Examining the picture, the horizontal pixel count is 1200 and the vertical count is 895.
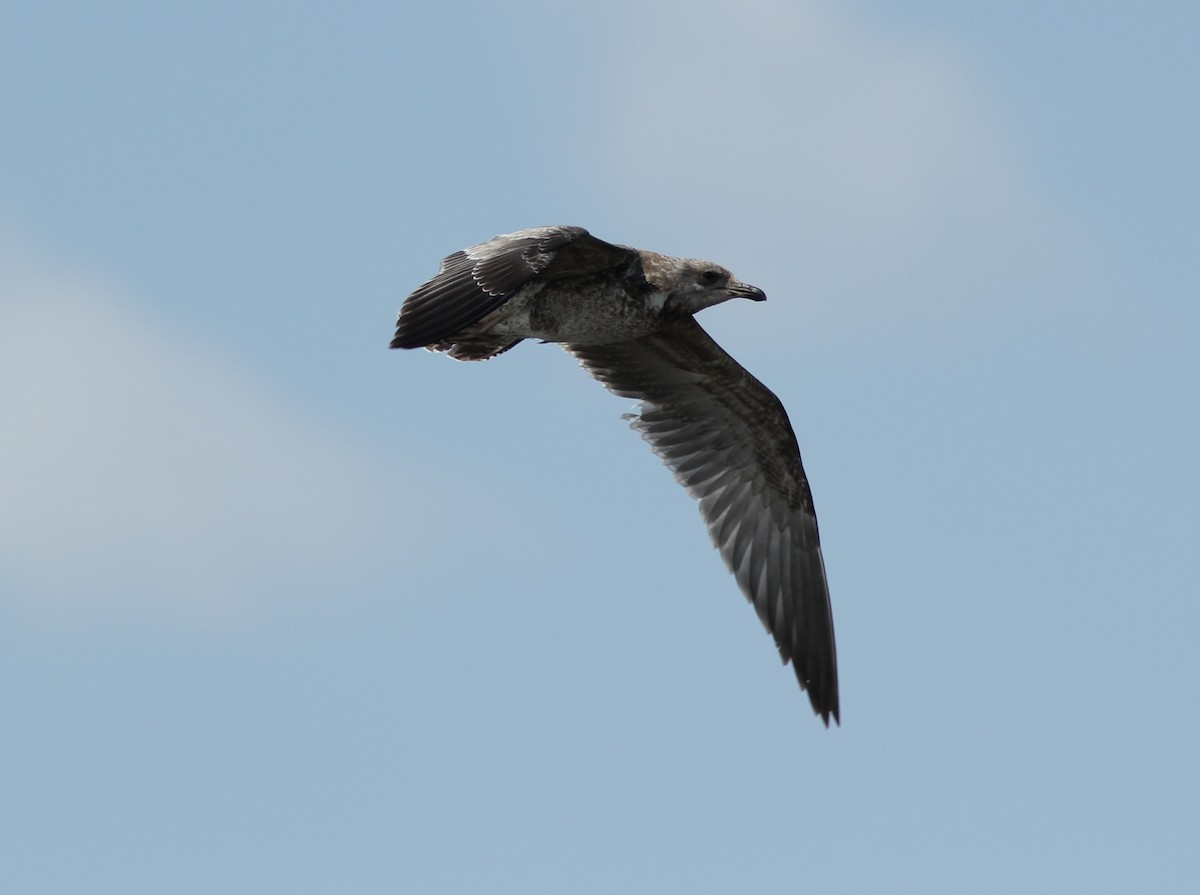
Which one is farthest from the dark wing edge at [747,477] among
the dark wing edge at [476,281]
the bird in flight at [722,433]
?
the dark wing edge at [476,281]

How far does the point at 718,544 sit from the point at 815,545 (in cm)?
112

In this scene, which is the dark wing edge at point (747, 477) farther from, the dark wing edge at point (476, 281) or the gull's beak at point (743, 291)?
the dark wing edge at point (476, 281)

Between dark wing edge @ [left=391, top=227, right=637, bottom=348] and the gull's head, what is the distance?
120 cm

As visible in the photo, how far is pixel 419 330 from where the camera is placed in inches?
531

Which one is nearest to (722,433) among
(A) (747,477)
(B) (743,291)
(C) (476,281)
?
(A) (747,477)

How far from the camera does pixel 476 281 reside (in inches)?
548

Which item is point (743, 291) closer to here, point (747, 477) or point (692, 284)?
point (692, 284)

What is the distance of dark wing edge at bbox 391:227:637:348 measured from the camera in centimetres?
1353

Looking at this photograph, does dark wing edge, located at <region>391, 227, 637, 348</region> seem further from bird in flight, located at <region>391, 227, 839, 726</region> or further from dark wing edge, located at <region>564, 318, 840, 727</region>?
dark wing edge, located at <region>564, 318, 840, 727</region>

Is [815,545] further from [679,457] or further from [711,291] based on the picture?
[711,291]

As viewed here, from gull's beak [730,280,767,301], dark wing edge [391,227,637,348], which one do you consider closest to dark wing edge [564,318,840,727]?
gull's beak [730,280,767,301]

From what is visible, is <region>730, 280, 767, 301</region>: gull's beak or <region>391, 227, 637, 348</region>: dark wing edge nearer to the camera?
<region>391, 227, 637, 348</region>: dark wing edge

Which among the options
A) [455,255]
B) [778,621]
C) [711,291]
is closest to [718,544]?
[778,621]

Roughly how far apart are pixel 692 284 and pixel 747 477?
2828 millimetres
